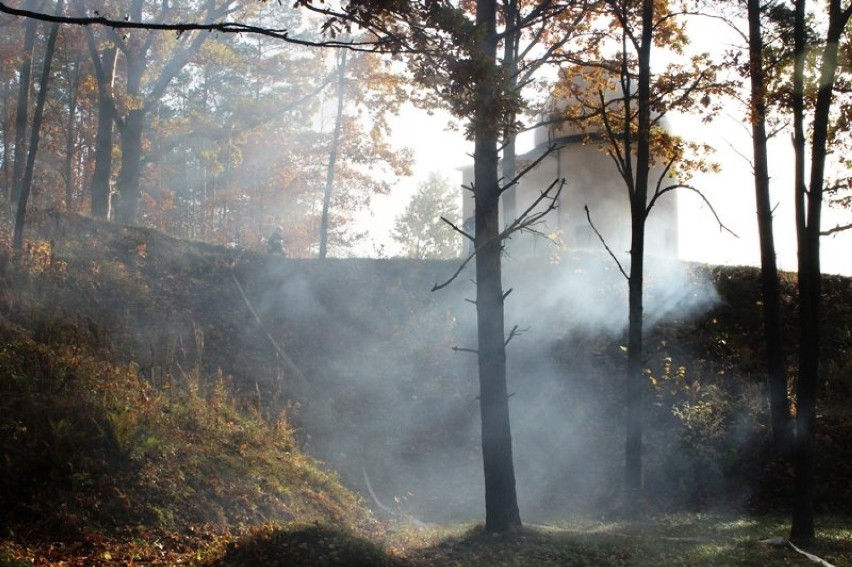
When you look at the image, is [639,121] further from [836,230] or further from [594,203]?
[594,203]

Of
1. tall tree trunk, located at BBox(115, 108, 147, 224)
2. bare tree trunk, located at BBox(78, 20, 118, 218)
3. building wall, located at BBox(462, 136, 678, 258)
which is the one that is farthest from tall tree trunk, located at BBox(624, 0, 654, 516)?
tall tree trunk, located at BBox(115, 108, 147, 224)

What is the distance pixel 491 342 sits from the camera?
940 cm

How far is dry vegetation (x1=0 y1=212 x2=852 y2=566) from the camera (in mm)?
7594

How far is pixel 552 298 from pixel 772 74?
8806 mm

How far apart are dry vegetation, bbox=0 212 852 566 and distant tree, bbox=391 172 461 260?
3711 cm

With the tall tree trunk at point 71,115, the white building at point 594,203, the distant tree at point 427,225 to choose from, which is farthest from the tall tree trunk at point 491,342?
the distant tree at point 427,225

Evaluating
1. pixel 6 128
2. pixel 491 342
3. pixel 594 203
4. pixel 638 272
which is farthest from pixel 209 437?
pixel 6 128

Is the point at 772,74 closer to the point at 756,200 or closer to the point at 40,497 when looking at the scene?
the point at 756,200

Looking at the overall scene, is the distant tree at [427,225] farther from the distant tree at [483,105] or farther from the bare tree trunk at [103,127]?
the distant tree at [483,105]

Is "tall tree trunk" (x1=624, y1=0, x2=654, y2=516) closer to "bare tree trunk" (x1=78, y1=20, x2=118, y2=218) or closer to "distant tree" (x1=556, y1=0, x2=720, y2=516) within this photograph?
"distant tree" (x1=556, y1=0, x2=720, y2=516)

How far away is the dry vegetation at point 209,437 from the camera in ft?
24.9

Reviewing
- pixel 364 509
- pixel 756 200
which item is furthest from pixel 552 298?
pixel 364 509

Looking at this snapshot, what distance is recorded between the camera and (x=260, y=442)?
11.5 m

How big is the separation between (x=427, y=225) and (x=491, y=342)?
48199 millimetres
